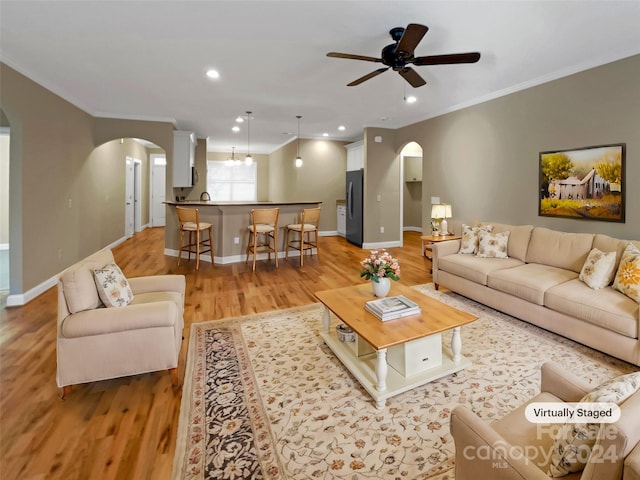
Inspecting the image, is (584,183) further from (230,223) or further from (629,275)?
(230,223)

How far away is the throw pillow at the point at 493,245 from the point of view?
390 cm

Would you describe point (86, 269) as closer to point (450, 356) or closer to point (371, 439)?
point (371, 439)

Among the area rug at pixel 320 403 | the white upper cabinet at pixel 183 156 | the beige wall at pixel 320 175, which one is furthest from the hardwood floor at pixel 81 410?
the beige wall at pixel 320 175

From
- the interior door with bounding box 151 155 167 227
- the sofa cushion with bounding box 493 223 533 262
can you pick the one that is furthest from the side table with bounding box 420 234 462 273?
the interior door with bounding box 151 155 167 227

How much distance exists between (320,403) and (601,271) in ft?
8.93

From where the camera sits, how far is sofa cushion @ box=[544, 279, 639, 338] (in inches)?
91.4

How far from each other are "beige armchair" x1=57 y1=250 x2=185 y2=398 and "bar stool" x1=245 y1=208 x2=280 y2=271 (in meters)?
3.16

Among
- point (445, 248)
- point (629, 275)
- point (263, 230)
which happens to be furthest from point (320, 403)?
point (263, 230)

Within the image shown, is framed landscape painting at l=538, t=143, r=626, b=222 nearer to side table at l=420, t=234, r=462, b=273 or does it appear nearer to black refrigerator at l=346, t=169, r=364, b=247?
side table at l=420, t=234, r=462, b=273

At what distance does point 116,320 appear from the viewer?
77.4 inches

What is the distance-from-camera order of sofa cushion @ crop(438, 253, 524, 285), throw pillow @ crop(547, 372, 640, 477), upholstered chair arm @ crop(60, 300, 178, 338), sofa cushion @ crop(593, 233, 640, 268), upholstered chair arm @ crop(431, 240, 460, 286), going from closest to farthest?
1. throw pillow @ crop(547, 372, 640, 477)
2. upholstered chair arm @ crop(60, 300, 178, 338)
3. sofa cushion @ crop(593, 233, 640, 268)
4. sofa cushion @ crop(438, 253, 524, 285)
5. upholstered chair arm @ crop(431, 240, 460, 286)

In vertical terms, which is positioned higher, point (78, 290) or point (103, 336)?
point (78, 290)

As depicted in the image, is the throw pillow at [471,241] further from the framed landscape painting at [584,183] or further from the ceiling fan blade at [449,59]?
the ceiling fan blade at [449,59]

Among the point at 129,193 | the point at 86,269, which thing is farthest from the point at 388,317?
the point at 129,193
